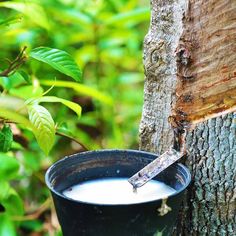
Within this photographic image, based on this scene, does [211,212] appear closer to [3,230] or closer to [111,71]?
[3,230]

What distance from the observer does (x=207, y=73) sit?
134 centimetres

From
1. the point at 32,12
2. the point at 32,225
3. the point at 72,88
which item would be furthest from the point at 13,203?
the point at 72,88

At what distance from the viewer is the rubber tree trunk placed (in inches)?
53.6

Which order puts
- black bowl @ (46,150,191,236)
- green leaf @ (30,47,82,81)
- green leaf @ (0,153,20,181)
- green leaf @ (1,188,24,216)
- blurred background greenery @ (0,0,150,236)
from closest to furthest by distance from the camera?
black bowl @ (46,150,191,236), green leaf @ (30,47,82,81), green leaf @ (0,153,20,181), green leaf @ (1,188,24,216), blurred background greenery @ (0,0,150,236)

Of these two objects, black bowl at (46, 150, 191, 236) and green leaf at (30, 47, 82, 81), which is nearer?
black bowl at (46, 150, 191, 236)

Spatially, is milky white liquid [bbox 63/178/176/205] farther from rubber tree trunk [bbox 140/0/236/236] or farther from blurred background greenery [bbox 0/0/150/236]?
blurred background greenery [bbox 0/0/150/236]

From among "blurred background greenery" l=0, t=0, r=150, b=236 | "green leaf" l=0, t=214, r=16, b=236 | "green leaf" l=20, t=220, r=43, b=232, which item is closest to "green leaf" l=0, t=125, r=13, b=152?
"blurred background greenery" l=0, t=0, r=150, b=236

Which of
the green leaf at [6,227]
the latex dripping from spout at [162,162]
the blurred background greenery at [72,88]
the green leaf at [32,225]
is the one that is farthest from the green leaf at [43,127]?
the green leaf at [32,225]

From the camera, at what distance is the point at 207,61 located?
52.5 inches

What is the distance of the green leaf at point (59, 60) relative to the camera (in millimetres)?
1430

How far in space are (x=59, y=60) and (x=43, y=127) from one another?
0.20 metres

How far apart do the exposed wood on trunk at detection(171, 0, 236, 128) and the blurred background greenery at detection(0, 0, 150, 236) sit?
2.07 feet

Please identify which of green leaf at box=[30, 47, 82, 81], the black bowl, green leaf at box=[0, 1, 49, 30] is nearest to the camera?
the black bowl

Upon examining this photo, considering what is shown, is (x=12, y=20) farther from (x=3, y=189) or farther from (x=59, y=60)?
(x=3, y=189)
